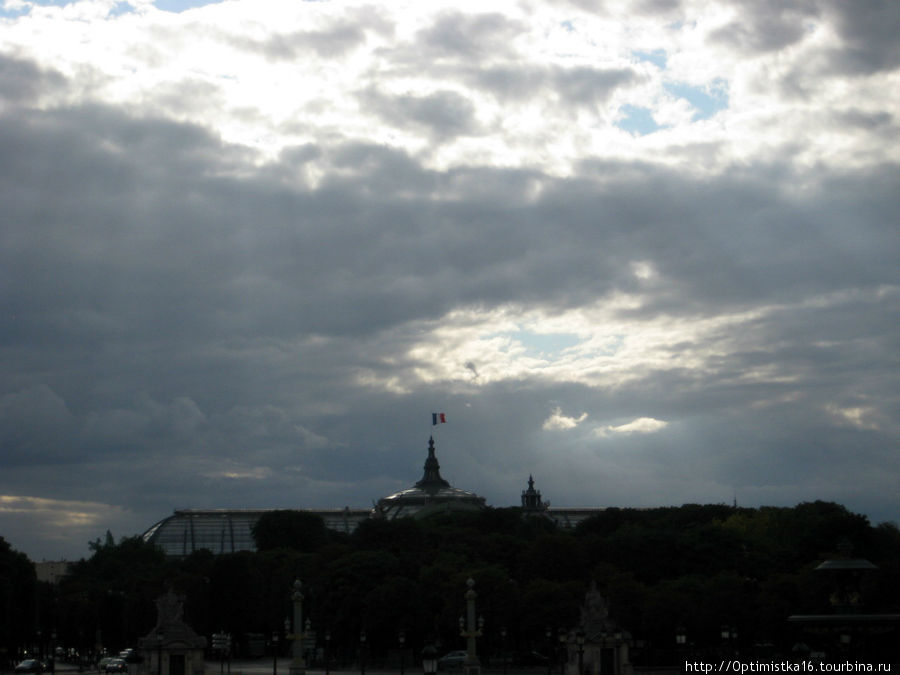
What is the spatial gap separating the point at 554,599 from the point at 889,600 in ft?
93.3

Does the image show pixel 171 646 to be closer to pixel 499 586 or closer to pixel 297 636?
pixel 297 636

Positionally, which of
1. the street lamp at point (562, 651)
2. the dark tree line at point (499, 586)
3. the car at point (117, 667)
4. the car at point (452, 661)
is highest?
the dark tree line at point (499, 586)

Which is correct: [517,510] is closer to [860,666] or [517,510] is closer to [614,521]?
[614,521]

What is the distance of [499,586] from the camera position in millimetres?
118000

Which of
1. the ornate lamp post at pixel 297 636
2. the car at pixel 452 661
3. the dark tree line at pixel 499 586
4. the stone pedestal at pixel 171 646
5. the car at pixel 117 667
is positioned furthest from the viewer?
the car at pixel 117 667

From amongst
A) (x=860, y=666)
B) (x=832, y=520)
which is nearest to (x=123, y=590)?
(x=832, y=520)

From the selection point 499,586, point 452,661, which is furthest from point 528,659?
point 452,661

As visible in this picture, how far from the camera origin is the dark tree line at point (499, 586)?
11312 cm

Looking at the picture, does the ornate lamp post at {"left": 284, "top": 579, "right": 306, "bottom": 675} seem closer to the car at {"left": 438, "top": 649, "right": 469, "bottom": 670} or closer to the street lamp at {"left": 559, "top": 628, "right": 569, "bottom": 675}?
the street lamp at {"left": 559, "top": 628, "right": 569, "bottom": 675}

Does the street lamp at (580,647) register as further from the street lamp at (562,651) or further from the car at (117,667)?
the car at (117,667)

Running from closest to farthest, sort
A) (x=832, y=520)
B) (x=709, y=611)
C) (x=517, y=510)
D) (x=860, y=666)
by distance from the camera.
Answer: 1. (x=860, y=666)
2. (x=709, y=611)
3. (x=832, y=520)
4. (x=517, y=510)

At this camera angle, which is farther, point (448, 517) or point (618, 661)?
point (448, 517)

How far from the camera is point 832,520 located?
130 meters

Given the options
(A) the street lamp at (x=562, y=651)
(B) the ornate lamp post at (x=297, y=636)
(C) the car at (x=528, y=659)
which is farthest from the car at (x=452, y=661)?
(B) the ornate lamp post at (x=297, y=636)
